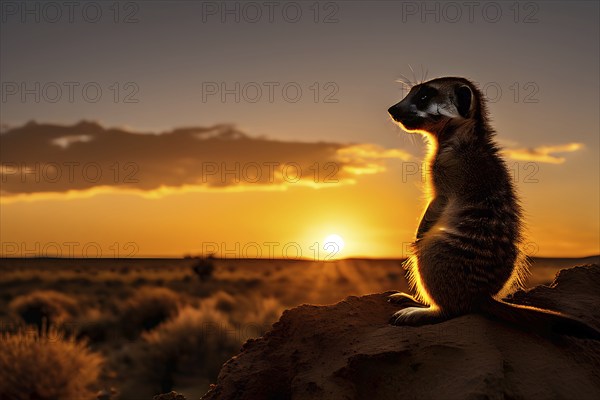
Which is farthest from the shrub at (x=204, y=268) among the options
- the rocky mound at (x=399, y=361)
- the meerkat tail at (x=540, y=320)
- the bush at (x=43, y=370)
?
the meerkat tail at (x=540, y=320)

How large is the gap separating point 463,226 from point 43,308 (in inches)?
835

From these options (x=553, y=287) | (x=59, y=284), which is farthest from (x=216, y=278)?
(x=553, y=287)

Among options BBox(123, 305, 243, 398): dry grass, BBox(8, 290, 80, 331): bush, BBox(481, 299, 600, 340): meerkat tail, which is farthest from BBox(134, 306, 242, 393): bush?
BBox(481, 299, 600, 340): meerkat tail

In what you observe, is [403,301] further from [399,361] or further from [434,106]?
[434,106]

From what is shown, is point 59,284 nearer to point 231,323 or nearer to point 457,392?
point 231,323

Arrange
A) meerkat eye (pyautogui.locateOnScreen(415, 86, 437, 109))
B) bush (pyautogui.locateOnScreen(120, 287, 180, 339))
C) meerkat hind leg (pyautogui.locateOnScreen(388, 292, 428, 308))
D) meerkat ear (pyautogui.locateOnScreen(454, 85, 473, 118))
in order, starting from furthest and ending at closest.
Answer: bush (pyautogui.locateOnScreen(120, 287, 180, 339)) < meerkat eye (pyautogui.locateOnScreen(415, 86, 437, 109)) < meerkat ear (pyautogui.locateOnScreen(454, 85, 473, 118)) < meerkat hind leg (pyautogui.locateOnScreen(388, 292, 428, 308))

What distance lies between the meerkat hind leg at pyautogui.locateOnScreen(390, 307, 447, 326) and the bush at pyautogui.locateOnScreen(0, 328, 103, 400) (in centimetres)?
803

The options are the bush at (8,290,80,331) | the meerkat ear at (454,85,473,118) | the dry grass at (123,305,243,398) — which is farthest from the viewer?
the bush at (8,290,80,331)

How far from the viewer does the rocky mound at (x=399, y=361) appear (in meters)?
4.43

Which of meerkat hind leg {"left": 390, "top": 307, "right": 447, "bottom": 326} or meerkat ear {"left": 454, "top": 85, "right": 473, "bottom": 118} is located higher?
meerkat ear {"left": 454, "top": 85, "right": 473, "bottom": 118}

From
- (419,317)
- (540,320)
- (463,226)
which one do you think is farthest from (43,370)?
(540,320)

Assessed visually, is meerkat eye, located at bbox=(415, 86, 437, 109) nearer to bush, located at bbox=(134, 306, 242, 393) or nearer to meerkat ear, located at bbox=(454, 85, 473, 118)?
meerkat ear, located at bbox=(454, 85, 473, 118)

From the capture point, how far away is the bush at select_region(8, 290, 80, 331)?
2246cm

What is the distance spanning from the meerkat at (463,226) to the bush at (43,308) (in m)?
18.4
